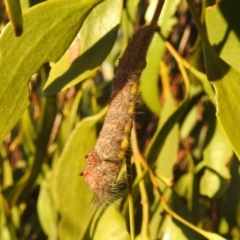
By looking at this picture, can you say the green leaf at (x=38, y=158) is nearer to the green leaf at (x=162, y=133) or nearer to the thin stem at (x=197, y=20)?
the green leaf at (x=162, y=133)

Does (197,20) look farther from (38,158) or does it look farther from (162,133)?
(38,158)

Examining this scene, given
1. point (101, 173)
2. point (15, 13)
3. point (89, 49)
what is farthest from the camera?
point (89, 49)

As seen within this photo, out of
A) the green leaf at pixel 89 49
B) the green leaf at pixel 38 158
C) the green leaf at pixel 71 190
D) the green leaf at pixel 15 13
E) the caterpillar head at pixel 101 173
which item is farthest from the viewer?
the green leaf at pixel 38 158

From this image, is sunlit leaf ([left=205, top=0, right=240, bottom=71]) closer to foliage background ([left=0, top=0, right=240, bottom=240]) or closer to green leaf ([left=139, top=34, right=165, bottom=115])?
foliage background ([left=0, top=0, right=240, bottom=240])

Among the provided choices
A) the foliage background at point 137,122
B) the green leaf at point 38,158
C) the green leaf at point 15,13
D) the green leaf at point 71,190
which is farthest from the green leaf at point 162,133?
the green leaf at point 15,13

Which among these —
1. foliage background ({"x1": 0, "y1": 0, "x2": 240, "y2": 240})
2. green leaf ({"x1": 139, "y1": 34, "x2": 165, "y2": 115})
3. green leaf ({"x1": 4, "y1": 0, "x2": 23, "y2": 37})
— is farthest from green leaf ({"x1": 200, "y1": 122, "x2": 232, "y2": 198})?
green leaf ({"x1": 4, "y1": 0, "x2": 23, "y2": 37})

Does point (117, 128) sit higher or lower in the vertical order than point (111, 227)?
higher

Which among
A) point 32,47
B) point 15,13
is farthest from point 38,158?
point 15,13
